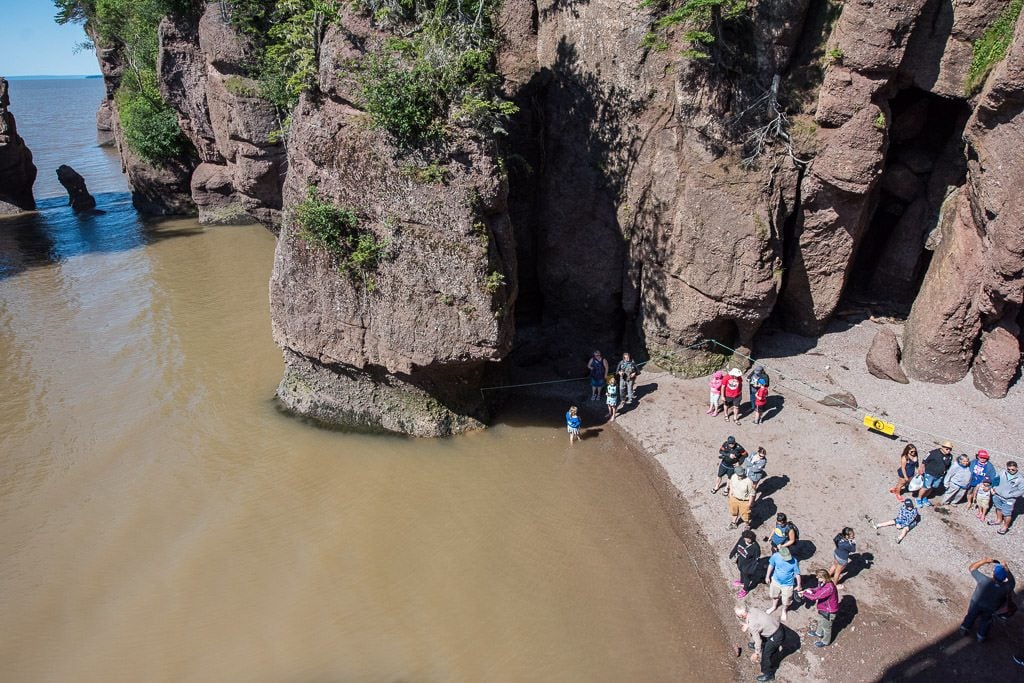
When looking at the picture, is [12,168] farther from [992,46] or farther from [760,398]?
[992,46]

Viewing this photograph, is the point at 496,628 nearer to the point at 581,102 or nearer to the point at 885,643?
the point at 885,643

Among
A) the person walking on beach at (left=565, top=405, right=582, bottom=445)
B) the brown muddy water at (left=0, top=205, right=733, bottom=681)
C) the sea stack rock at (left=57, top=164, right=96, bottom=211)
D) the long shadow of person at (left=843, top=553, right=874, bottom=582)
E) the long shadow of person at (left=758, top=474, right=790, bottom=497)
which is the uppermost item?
the sea stack rock at (left=57, top=164, right=96, bottom=211)

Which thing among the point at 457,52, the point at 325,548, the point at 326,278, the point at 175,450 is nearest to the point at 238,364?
the point at 175,450

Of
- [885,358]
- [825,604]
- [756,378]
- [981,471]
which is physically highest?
[885,358]

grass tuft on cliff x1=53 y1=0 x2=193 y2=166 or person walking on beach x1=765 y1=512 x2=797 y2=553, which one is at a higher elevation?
grass tuft on cliff x1=53 y1=0 x2=193 y2=166

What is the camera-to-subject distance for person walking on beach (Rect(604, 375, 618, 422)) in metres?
13.0

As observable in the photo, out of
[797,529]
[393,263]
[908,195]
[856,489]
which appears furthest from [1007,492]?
[393,263]

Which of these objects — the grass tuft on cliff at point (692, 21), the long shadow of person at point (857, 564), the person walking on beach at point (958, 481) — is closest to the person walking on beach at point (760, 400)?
the person walking on beach at point (958, 481)

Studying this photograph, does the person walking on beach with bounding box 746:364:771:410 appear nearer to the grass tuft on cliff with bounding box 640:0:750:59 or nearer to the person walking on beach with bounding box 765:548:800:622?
the person walking on beach with bounding box 765:548:800:622

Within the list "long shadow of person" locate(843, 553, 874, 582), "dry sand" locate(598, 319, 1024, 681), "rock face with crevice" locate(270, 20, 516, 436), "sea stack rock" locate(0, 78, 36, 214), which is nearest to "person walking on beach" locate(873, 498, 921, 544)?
"dry sand" locate(598, 319, 1024, 681)

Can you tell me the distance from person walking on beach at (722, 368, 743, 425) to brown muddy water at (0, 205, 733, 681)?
2.22 metres

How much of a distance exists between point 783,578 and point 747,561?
0.58 meters

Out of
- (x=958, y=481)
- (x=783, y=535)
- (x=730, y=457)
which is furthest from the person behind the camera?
(x=730, y=457)

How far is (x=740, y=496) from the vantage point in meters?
10.0
